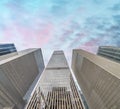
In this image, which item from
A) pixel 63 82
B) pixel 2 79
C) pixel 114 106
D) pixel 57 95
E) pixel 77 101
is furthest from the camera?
pixel 63 82

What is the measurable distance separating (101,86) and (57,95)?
39.6m

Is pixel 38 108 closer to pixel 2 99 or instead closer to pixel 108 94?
pixel 2 99

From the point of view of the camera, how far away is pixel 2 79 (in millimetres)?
64312

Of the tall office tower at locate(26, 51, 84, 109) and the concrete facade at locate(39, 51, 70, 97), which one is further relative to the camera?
the concrete facade at locate(39, 51, 70, 97)

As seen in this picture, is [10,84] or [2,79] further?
[10,84]

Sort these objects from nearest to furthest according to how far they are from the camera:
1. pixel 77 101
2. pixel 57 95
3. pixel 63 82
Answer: pixel 77 101 < pixel 57 95 < pixel 63 82

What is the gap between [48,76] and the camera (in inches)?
5960

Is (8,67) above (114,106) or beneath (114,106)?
above

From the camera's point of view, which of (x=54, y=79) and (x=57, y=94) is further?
(x=54, y=79)

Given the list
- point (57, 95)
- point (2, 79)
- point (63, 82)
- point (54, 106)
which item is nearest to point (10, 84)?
point (2, 79)

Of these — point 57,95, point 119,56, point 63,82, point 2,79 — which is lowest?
point 63,82

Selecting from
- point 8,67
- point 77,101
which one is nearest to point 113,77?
point 77,101

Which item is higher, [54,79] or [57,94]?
[57,94]

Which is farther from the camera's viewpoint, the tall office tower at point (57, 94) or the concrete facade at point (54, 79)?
the concrete facade at point (54, 79)
